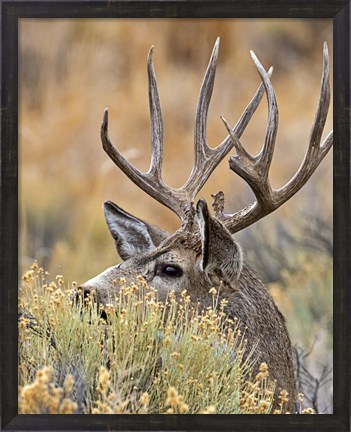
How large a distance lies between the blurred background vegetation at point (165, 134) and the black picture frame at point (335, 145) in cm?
410

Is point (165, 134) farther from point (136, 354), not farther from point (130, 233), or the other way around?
point (136, 354)

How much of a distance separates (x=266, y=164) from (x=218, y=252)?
22.4 inches

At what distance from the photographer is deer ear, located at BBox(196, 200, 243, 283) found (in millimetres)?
5684

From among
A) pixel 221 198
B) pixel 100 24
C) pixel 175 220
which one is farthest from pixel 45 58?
pixel 221 198

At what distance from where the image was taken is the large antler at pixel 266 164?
232 inches

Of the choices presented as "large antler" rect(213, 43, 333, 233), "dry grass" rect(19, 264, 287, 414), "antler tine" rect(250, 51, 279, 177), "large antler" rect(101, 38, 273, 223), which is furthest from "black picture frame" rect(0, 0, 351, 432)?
"large antler" rect(101, 38, 273, 223)

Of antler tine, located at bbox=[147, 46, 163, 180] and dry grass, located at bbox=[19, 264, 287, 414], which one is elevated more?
antler tine, located at bbox=[147, 46, 163, 180]

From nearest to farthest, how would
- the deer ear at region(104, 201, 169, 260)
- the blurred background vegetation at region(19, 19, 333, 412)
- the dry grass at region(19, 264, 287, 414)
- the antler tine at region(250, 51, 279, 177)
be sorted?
the dry grass at region(19, 264, 287, 414)
the antler tine at region(250, 51, 279, 177)
the deer ear at region(104, 201, 169, 260)
the blurred background vegetation at region(19, 19, 333, 412)

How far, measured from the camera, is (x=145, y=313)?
18.9 feet

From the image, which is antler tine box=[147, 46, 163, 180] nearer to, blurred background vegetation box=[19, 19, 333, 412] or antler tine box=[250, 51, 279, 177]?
antler tine box=[250, 51, 279, 177]

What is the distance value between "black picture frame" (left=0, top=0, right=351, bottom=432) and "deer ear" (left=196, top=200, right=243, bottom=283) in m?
0.56

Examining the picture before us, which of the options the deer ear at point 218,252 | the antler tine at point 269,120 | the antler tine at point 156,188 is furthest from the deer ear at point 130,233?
the antler tine at point 269,120

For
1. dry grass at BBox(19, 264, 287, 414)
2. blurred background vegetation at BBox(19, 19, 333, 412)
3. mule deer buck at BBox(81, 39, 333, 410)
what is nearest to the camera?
dry grass at BBox(19, 264, 287, 414)

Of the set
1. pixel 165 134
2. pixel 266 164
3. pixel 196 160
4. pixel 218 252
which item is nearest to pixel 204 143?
pixel 196 160
